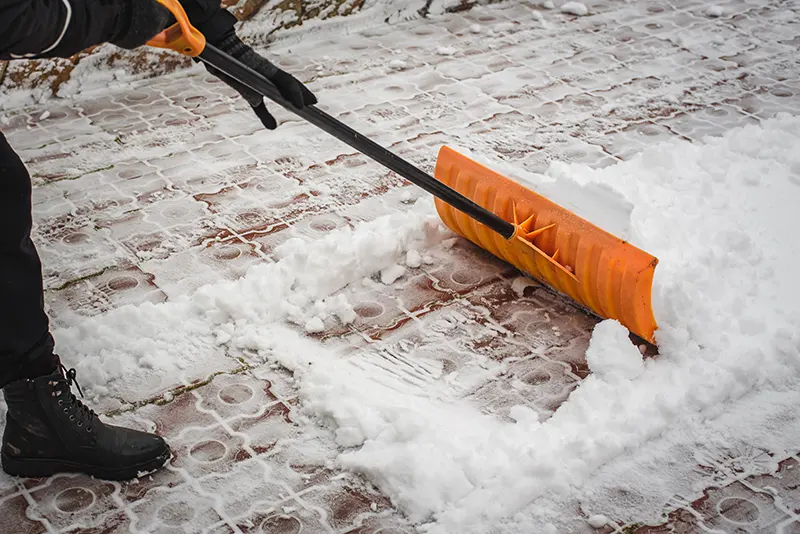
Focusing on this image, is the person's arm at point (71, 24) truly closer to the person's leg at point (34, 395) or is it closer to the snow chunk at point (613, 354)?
the person's leg at point (34, 395)

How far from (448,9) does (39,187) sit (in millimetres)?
2853

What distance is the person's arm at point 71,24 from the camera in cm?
168

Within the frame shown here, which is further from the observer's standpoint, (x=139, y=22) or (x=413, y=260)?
(x=413, y=260)

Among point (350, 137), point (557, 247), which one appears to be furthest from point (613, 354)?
point (350, 137)

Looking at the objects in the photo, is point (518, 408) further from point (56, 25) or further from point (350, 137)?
point (56, 25)

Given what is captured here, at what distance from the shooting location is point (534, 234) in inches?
110

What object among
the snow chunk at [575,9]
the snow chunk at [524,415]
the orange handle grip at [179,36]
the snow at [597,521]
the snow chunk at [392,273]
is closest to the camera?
the orange handle grip at [179,36]

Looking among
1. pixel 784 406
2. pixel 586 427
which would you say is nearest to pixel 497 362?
pixel 586 427

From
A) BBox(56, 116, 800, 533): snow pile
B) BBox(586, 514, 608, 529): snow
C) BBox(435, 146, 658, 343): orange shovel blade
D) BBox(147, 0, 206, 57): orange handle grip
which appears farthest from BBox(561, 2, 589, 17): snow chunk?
BBox(586, 514, 608, 529): snow

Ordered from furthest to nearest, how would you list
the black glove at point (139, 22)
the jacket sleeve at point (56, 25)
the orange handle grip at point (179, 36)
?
the orange handle grip at point (179, 36) → the black glove at point (139, 22) → the jacket sleeve at point (56, 25)

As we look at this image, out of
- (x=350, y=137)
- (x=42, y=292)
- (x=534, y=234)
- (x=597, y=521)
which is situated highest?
(x=350, y=137)

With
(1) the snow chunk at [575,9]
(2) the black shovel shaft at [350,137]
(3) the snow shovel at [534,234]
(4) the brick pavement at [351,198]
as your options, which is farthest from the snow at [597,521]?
(1) the snow chunk at [575,9]

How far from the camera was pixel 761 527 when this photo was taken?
6.81ft

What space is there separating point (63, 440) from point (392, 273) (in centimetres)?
119
